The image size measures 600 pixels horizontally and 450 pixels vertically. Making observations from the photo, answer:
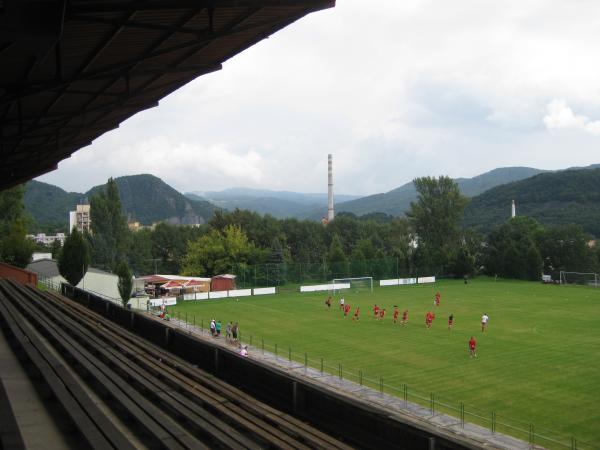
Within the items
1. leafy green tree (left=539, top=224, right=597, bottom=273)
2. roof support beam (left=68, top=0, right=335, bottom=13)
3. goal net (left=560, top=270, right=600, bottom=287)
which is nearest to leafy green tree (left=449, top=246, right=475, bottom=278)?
goal net (left=560, top=270, right=600, bottom=287)

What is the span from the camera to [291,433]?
862 centimetres

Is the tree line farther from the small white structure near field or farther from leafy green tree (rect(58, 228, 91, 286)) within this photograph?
leafy green tree (rect(58, 228, 91, 286))

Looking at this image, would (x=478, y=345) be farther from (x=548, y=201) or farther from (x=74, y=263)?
(x=548, y=201)

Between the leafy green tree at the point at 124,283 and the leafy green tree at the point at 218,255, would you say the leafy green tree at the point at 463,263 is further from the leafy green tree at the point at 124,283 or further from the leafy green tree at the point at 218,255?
the leafy green tree at the point at 124,283

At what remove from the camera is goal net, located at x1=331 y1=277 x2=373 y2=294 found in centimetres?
6121

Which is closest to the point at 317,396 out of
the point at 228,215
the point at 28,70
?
the point at 28,70

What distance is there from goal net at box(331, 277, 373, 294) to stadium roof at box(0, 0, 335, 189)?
158ft

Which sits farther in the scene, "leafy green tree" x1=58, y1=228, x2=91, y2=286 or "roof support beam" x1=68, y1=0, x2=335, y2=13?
"leafy green tree" x1=58, y1=228, x2=91, y2=286

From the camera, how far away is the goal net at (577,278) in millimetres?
66812

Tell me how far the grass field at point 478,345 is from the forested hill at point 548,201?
96.9m

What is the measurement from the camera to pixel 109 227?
7338 centimetres

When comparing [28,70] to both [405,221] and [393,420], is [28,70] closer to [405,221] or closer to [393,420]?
[393,420]

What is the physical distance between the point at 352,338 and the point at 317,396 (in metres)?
22.9

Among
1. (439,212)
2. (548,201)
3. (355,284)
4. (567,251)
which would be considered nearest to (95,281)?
(355,284)
